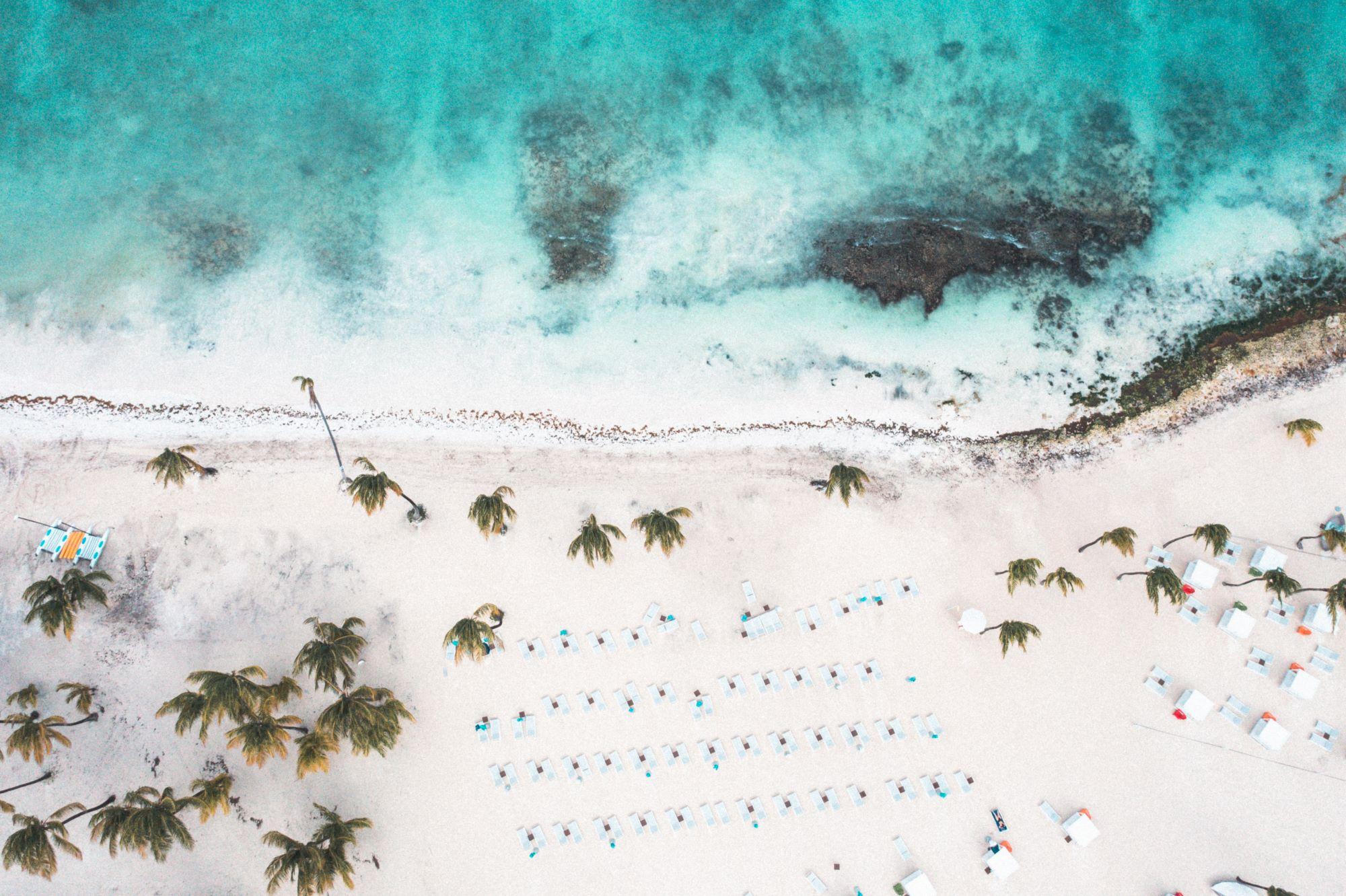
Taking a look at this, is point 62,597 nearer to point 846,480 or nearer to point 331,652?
point 331,652

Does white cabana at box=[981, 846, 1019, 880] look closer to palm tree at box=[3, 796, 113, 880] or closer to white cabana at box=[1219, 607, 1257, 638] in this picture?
white cabana at box=[1219, 607, 1257, 638]

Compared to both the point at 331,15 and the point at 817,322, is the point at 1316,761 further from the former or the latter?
the point at 331,15

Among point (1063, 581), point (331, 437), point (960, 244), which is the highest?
point (960, 244)

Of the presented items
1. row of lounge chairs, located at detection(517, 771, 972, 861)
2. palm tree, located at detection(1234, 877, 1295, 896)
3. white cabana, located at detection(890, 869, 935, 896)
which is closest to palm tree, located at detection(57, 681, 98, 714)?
row of lounge chairs, located at detection(517, 771, 972, 861)

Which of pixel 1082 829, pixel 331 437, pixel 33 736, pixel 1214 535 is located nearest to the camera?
pixel 33 736

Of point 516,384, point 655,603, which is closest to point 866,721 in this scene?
point 655,603

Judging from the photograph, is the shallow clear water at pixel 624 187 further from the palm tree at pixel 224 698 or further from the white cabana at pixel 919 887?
the white cabana at pixel 919 887

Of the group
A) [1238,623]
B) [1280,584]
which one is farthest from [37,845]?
[1280,584]
